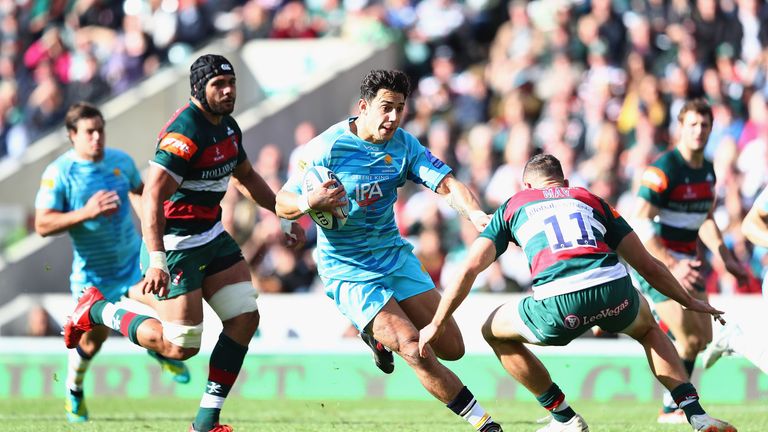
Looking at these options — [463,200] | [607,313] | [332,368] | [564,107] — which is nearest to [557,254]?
[607,313]

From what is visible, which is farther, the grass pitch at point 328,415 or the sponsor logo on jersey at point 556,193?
the grass pitch at point 328,415

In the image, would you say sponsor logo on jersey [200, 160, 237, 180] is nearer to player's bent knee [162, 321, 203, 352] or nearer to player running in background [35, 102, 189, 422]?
player's bent knee [162, 321, 203, 352]

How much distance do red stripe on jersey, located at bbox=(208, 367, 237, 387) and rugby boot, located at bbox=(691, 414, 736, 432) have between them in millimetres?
3259

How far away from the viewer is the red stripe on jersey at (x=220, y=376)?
9.05 m

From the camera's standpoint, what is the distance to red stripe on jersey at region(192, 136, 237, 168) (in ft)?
29.6

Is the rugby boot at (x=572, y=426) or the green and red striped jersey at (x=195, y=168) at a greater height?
the green and red striped jersey at (x=195, y=168)

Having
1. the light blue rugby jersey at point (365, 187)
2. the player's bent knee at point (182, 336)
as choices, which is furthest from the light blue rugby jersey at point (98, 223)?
the light blue rugby jersey at point (365, 187)

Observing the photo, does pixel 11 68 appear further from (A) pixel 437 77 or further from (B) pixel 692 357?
(B) pixel 692 357

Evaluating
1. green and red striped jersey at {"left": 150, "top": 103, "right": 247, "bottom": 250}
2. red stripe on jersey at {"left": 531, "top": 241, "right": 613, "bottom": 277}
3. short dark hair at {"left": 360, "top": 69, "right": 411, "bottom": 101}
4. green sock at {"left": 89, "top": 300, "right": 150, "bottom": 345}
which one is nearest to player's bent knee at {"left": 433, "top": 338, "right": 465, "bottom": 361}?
red stripe on jersey at {"left": 531, "top": 241, "right": 613, "bottom": 277}

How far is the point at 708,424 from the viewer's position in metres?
8.07

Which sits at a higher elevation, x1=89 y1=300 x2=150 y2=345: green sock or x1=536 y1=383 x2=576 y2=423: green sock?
x1=89 y1=300 x2=150 y2=345: green sock

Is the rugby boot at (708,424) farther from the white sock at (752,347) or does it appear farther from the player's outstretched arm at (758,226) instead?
the player's outstretched arm at (758,226)

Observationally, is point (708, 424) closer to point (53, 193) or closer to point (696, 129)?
point (696, 129)

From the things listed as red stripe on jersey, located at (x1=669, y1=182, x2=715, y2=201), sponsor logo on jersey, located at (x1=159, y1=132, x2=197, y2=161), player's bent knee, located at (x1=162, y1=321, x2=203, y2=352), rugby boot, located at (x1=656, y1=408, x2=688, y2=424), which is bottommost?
rugby boot, located at (x1=656, y1=408, x2=688, y2=424)
